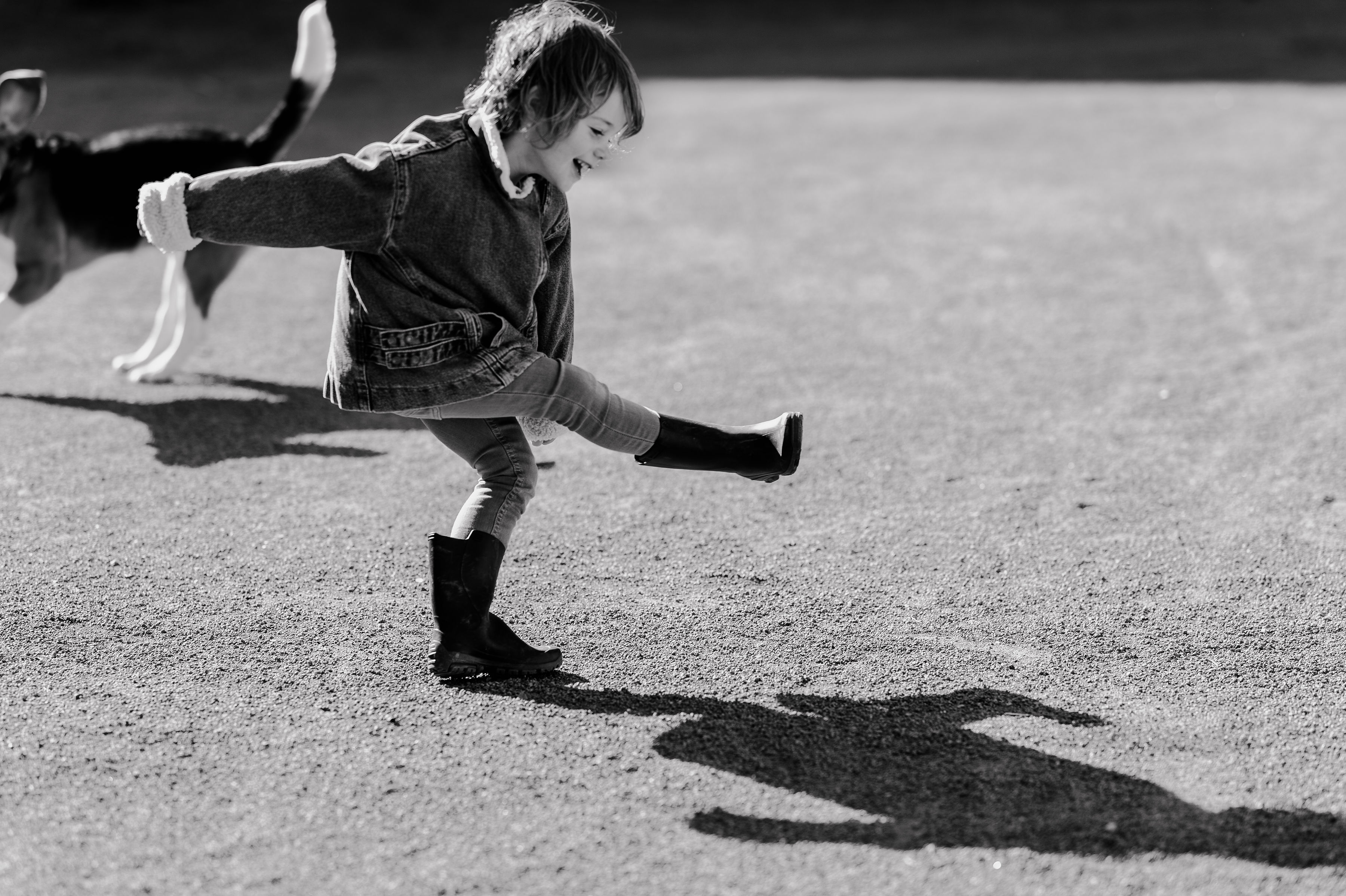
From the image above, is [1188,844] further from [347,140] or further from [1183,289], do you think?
[347,140]

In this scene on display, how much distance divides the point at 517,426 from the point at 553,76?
952mm

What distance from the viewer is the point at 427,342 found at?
3.50 m

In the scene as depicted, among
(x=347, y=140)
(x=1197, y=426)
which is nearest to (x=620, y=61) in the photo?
(x=1197, y=426)

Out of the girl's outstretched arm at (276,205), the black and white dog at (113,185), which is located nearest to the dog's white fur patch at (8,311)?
the black and white dog at (113,185)

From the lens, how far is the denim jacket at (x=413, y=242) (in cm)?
337

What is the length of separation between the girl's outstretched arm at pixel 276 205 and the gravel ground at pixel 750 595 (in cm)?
116

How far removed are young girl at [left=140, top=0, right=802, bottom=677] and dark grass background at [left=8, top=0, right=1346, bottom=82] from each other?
10015 mm

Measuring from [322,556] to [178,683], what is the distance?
925 millimetres

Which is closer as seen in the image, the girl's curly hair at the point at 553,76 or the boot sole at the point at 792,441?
the girl's curly hair at the point at 553,76

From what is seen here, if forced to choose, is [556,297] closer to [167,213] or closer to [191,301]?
[167,213]

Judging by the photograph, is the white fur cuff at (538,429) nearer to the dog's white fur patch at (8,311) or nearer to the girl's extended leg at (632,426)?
the girl's extended leg at (632,426)

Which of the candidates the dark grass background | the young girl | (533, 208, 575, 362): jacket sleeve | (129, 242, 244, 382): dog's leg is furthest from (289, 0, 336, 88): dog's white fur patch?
the dark grass background

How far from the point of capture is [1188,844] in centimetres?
317

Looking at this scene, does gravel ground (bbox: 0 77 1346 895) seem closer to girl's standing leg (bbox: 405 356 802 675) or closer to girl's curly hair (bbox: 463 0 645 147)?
girl's standing leg (bbox: 405 356 802 675)
